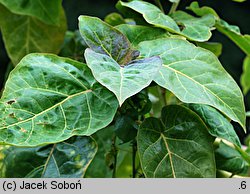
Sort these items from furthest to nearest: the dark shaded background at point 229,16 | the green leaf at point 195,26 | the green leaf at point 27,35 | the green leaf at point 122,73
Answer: the dark shaded background at point 229,16 < the green leaf at point 27,35 < the green leaf at point 195,26 < the green leaf at point 122,73

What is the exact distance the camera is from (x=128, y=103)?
0.72m

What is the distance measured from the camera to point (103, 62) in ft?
2.05

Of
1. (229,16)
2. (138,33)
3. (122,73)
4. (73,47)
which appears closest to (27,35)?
(73,47)

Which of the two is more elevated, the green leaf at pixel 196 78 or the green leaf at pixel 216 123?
the green leaf at pixel 196 78

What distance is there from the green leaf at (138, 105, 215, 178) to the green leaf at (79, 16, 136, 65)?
96mm

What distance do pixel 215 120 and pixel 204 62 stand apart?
0.09m

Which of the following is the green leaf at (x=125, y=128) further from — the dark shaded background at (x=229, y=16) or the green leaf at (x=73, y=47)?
the dark shaded background at (x=229, y=16)

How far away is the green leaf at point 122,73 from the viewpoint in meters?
0.56

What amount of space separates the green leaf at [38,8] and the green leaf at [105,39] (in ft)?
0.80

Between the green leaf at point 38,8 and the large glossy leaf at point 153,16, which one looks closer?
the large glossy leaf at point 153,16

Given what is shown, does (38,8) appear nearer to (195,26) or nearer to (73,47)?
(73,47)

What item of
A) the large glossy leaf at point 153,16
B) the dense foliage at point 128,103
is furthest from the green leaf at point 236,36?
the large glossy leaf at point 153,16
